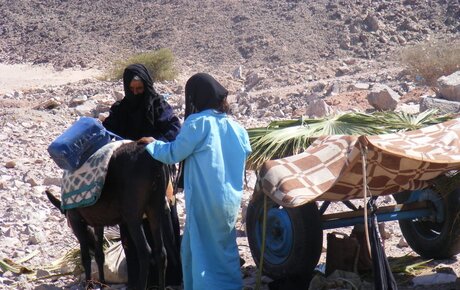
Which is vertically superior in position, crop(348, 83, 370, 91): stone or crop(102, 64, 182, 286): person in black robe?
crop(348, 83, 370, 91): stone

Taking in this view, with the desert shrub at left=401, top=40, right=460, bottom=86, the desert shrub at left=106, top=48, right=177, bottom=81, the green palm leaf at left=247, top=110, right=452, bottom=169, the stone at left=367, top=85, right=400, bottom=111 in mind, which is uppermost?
the desert shrub at left=106, top=48, right=177, bottom=81

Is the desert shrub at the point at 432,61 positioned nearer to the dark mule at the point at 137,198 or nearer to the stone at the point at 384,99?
the stone at the point at 384,99

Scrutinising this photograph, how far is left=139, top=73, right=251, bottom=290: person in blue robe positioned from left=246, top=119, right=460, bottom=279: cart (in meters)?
0.23

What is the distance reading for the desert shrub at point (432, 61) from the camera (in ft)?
63.6

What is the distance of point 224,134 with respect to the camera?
17.9 feet

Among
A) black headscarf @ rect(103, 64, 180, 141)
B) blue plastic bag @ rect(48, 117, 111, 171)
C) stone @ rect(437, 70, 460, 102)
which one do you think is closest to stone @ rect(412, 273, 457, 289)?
black headscarf @ rect(103, 64, 180, 141)

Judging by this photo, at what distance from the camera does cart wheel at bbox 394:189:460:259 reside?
621 centimetres

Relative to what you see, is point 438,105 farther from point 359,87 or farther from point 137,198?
point 137,198

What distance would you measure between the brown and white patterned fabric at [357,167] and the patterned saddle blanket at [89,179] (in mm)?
1030

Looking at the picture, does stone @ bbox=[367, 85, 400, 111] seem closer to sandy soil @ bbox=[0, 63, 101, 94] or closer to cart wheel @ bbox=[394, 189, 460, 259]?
cart wheel @ bbox=[394, 189, 460, 259]

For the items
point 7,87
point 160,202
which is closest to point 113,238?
point 160,202

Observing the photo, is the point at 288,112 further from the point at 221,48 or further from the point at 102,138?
the point at 221,48

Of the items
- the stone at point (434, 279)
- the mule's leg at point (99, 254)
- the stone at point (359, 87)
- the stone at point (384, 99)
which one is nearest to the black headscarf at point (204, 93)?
the mule's leg at point (99, 254)

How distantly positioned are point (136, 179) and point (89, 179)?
335mm
